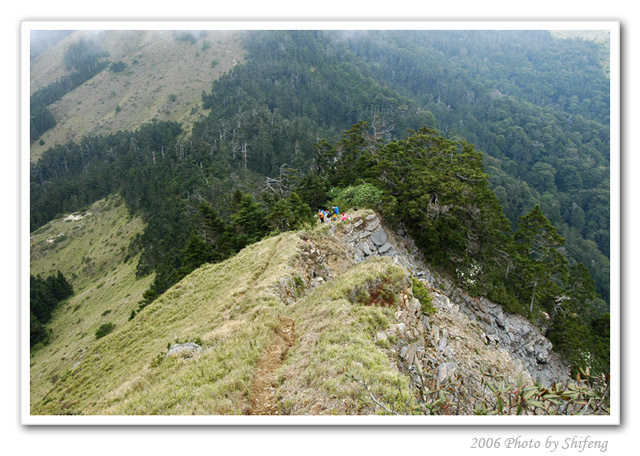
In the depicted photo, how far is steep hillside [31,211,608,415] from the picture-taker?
692cm

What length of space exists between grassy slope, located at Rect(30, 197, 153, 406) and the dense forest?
4915mm

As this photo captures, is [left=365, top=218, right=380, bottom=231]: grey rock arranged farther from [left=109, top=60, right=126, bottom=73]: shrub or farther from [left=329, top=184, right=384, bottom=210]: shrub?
[left=109, top=60, right=126, bottom=73]: shrub

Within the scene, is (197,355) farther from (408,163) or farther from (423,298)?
(408,163)

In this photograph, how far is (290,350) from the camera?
9219mm

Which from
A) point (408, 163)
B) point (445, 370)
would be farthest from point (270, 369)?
point (408, 163)

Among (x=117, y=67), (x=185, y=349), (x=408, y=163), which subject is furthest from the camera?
(x=117, y=67)

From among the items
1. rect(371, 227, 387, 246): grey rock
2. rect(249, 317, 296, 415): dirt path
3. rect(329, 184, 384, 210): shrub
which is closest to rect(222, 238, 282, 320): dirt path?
rect(249, 317, 296, 415): dirt path

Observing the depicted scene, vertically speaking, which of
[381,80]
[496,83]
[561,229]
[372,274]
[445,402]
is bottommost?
[561,229]

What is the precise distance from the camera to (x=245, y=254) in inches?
835

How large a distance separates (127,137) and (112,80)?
183ft

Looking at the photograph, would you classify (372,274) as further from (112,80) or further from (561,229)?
(112,80)

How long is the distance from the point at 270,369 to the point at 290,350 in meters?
0.91

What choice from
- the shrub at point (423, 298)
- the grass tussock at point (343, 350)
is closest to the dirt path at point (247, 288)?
the grass tussock at point (343, 350)
